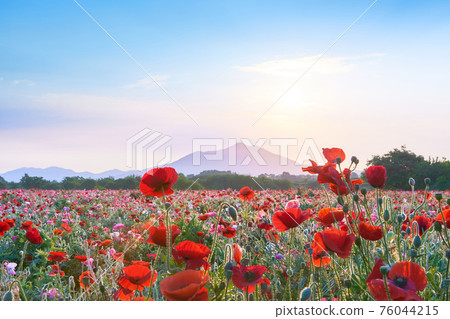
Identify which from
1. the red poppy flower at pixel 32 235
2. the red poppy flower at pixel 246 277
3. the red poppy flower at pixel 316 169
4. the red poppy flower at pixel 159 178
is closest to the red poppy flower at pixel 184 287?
the red poppy flower at pixel 246 277

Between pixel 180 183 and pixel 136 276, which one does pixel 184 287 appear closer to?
pixel 136 276

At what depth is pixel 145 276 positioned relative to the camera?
4.10 ft

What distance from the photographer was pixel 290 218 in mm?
1533

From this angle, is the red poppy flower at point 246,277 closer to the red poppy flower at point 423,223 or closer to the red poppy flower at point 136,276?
the red poppy flower at point 136,276

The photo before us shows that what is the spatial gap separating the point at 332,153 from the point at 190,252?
0.79 metres

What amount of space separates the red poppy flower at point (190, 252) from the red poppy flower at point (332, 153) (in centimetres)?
73

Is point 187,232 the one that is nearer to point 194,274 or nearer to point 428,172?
point 194,274

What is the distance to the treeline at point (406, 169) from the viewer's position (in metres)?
17.1

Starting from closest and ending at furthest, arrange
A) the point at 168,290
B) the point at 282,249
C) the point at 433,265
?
the point at 168,290
the point at 433,265
the point at 282,249
